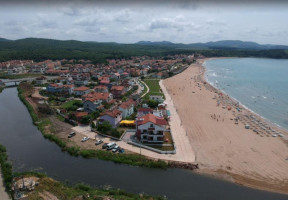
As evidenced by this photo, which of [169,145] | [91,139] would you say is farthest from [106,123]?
[169,145]

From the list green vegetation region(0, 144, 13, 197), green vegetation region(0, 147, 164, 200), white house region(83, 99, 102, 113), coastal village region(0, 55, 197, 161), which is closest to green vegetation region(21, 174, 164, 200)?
green vegetation region(0, 147, 164, 200)

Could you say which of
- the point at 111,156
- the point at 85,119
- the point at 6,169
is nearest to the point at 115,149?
the point at 111,156

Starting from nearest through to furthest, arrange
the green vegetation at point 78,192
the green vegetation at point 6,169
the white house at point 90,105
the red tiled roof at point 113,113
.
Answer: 1. the green vegetation at point 78,192
2. the green vegetation at point 6,169
3. the red tiled roof at point 113,113
4. the white house at point 90,105

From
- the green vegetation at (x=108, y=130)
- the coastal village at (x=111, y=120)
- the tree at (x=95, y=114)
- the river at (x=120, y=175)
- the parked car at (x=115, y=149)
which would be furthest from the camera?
the tree at (x=95, y=114)

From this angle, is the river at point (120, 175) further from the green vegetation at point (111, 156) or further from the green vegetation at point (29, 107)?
the green vegetation at point (29, 107)

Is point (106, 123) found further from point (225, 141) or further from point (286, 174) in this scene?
point (286, 174)

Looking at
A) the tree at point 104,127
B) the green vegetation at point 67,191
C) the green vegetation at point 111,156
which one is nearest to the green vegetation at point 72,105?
the green vegetation at point 111,156
